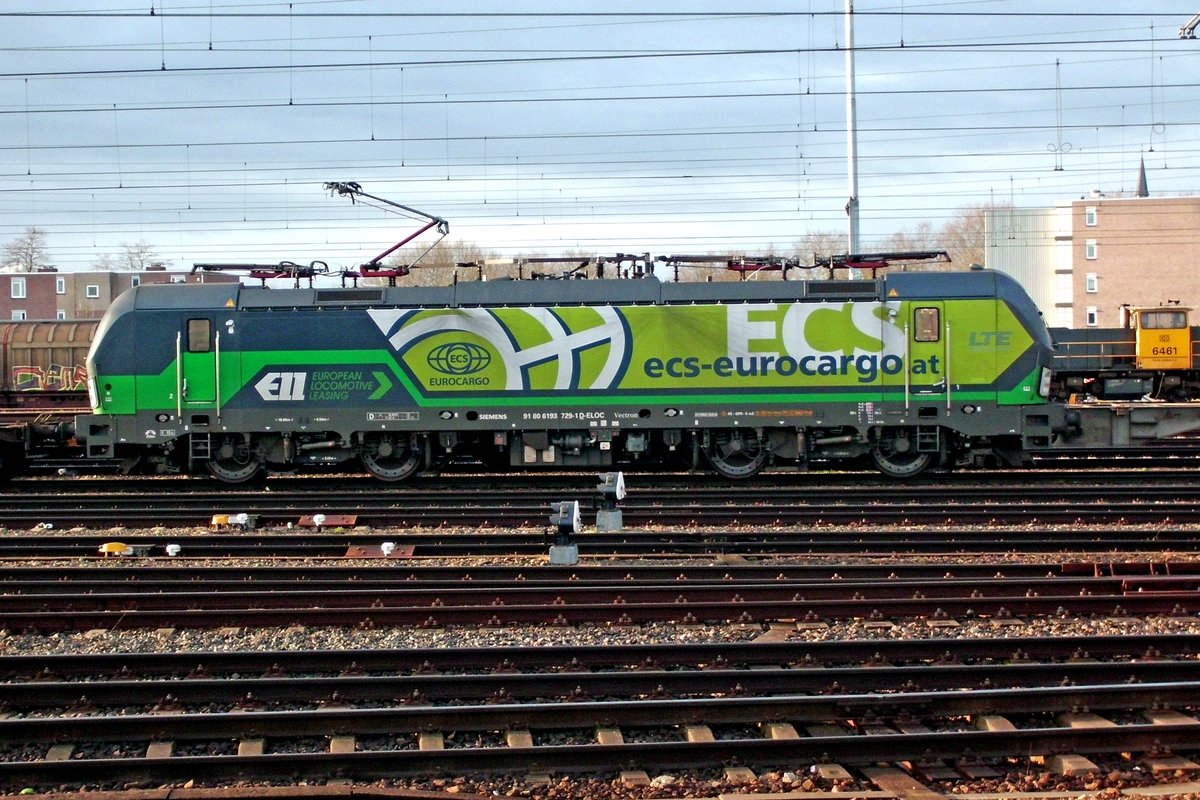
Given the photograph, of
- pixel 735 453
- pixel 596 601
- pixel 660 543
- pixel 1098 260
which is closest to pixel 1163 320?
pixel 735 453

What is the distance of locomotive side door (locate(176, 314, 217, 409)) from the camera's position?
763 inches

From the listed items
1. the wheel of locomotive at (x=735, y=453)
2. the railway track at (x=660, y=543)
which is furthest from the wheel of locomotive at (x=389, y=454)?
the wheel of locomotive at (x=735, y=453)

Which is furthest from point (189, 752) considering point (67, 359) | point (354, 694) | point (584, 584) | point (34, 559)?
point (67, 359)

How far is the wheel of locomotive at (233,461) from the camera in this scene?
19703mm

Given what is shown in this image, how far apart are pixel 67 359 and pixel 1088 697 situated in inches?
1112

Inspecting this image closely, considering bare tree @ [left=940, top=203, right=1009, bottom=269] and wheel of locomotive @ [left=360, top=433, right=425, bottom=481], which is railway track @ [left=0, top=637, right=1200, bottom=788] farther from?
bare tree @ [left=940, top=203, right=1009, bottom=269]

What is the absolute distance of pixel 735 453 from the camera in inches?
770

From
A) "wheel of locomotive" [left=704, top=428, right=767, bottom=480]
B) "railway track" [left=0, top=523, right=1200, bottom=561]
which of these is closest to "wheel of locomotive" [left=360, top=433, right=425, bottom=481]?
"railway track" [left=0, top=523, right=1200, bottom=561]

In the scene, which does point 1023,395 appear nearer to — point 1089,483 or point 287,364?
point 1089,483

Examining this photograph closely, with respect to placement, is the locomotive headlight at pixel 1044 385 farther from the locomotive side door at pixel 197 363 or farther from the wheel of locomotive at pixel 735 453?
the locomotive side door at pixel 197 363

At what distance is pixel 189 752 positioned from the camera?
7352mm

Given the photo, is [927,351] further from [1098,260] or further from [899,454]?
[1098,260]

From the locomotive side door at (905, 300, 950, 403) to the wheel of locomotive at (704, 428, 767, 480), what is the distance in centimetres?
282

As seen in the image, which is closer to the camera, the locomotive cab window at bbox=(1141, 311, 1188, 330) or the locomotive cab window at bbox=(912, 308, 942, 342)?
the locomotive cab window at bbox=(912, 308, 942, 342)
